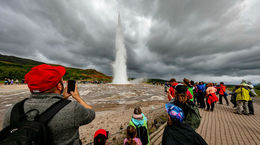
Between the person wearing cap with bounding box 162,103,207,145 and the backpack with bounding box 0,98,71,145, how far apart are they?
2.07m

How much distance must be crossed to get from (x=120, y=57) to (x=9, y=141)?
41.5m

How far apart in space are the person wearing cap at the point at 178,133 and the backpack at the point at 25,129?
2.07 metres

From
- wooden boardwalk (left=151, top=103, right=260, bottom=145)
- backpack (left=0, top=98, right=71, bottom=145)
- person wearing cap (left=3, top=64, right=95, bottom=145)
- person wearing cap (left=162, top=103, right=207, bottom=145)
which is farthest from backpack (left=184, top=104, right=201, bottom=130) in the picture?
backpack (left=0, top=98, right=71, bottom=145)

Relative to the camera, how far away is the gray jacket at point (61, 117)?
127cm

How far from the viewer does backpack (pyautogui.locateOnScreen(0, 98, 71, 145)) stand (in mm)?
985

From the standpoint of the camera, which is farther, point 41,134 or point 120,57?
point 120,57

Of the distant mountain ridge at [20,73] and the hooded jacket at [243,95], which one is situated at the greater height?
the distant mountain ridge at [20,73]

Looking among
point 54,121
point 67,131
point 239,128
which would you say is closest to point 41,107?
point 54,121

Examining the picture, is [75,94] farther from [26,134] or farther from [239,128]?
[239,128]

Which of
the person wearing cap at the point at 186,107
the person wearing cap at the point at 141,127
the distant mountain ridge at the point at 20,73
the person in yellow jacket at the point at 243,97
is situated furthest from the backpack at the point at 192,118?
the distant mountain ridge at the point at 20,73

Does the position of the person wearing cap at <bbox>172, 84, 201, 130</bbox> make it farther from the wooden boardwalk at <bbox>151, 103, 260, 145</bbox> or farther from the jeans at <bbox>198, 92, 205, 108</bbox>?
the jeans at <bbox>198, 92, 205, 108</bbox>

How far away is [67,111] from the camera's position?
1358 mm

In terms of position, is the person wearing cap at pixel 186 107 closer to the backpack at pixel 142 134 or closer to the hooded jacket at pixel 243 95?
the backpack at pixel 142 134

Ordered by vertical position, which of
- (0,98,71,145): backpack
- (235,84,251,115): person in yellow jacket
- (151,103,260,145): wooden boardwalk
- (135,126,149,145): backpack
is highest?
(0,98,71,145): backpack
